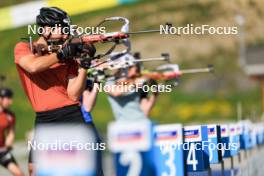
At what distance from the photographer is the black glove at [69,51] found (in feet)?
21.7

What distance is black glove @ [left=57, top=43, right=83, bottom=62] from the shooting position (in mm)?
6602

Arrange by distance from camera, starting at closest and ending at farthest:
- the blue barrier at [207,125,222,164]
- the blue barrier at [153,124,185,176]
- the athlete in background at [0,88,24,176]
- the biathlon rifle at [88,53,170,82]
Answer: the blue barrier at [153,124,185,176] → the blue barrier at [207,125,222,164] → the biathlon rifle at [88,53,170,82] → the athlete in background at [0,88,24,176]

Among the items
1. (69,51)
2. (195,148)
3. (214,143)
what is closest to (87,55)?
(69,51)

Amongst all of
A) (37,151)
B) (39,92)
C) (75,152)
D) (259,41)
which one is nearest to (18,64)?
(39,92)

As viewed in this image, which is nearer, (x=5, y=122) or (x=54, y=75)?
(x=54, y=75)

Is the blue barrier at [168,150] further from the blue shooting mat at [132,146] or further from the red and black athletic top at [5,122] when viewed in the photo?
the red and black athletic top at [5,122]

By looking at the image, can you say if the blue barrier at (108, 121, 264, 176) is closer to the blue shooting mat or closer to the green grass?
the blue shooting mat

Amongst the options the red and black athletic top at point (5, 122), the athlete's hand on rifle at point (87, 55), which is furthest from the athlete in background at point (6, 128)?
the athlete's hand on rifle at point (87, 55)

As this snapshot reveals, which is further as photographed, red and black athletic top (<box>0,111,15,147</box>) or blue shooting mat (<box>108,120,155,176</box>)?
red and black athletic top (<box>0,111,15,147</box>)

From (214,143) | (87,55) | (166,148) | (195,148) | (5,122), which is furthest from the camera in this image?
(5,122)

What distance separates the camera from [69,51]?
260 inches

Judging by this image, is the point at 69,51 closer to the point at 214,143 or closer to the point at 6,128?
the point at 214,143

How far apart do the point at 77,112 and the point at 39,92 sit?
0.33 meters

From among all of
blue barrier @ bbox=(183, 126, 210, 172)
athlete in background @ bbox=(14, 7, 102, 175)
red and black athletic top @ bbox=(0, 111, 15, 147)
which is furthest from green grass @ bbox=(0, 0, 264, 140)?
athlete in background @ bbox=(14, 7, 102, 175)
